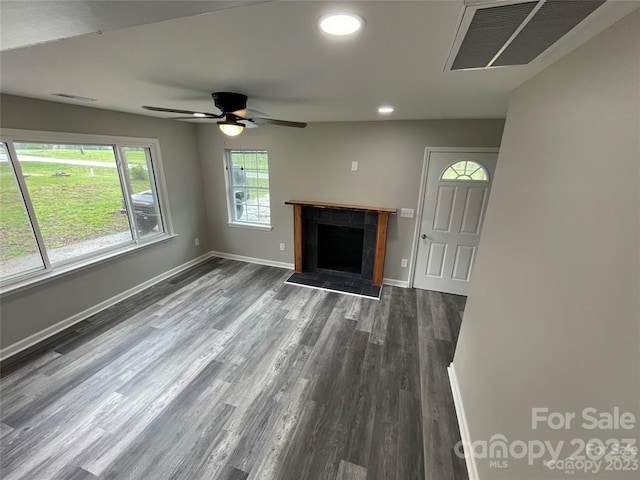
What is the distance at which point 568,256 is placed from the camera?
101 cm

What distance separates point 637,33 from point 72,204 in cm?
424

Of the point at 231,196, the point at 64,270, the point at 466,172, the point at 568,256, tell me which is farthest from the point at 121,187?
the point at 466,172

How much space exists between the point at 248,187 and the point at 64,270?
255 centimetres

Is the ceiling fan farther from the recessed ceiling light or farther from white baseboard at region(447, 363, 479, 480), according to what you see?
white baseboard at region(447, 363, 479, 480)

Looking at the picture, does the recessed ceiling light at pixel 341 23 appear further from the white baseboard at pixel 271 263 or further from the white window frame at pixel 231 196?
the white baseboard at pixel 271 263

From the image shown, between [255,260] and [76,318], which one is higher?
[255,260]

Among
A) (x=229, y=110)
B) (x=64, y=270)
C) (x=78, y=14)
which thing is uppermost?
(x=229, y=110)

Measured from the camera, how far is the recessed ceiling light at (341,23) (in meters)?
0.89

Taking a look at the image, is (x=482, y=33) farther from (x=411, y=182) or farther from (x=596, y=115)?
(x=411, y=182)

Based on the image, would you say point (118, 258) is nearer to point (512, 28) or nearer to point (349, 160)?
point (349, 160)

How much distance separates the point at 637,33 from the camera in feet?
2.57

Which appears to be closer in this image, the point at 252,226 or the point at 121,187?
the point at 121,187

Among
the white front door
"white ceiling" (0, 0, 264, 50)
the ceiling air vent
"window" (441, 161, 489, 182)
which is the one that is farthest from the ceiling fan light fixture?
"window" (441, 161, 489, 182)

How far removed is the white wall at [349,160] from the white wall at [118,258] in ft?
1.46
